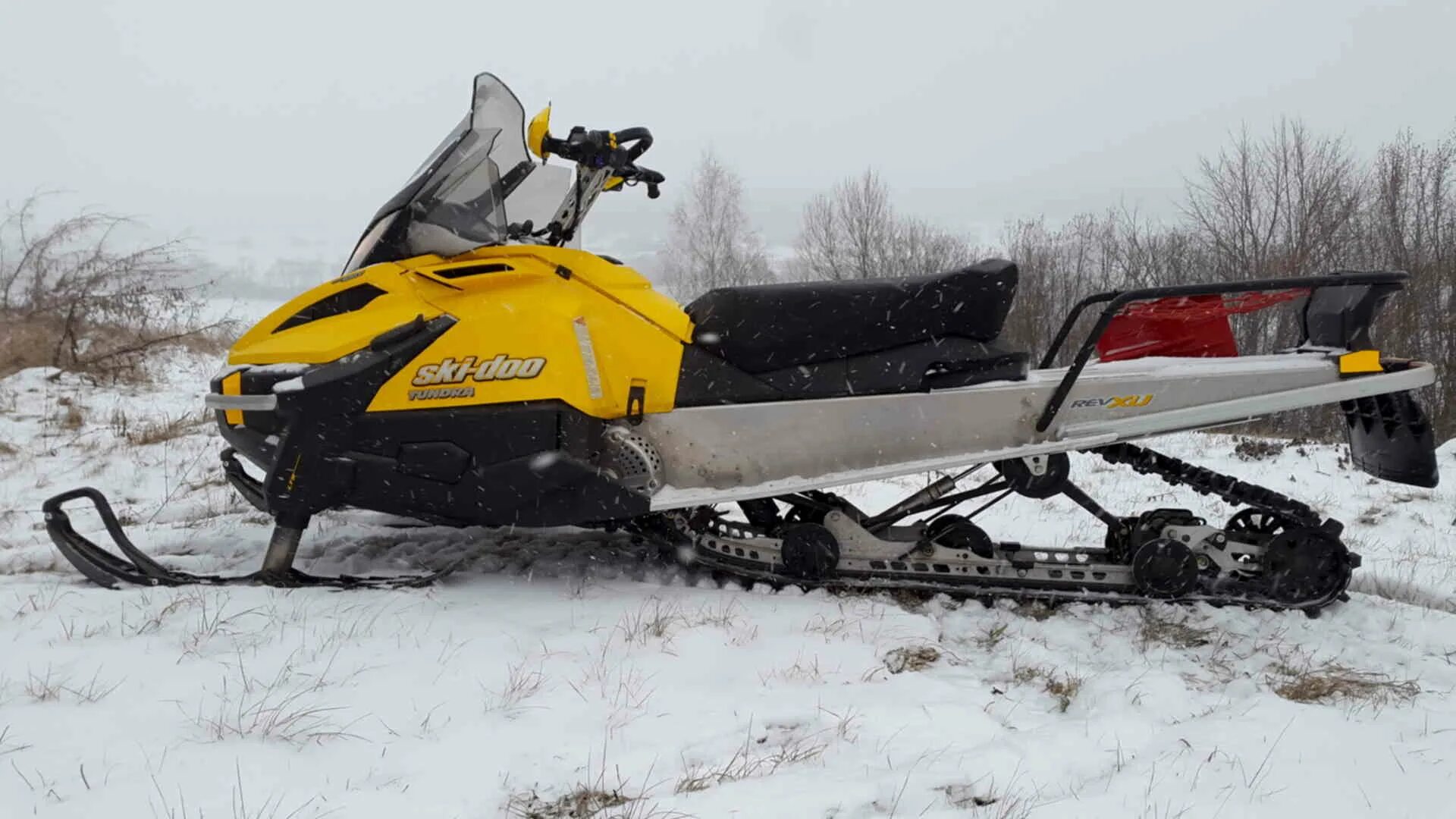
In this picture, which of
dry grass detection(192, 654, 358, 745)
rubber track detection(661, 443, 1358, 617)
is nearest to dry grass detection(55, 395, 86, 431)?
dry grass detection(192, 654, 358, 745)

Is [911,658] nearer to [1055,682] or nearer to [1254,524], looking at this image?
[1055,682]

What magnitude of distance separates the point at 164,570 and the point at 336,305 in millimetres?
1269

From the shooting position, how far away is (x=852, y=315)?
3.19 m

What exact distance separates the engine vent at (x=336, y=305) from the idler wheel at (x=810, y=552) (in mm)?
1932

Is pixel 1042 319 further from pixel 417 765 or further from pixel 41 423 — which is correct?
pixel 417 765

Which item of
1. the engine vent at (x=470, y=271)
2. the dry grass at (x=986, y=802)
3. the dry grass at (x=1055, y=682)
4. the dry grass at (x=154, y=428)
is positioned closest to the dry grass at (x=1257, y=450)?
the dry grass at (x=1055, y=682)

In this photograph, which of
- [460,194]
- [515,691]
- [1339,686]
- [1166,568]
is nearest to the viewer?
[515,691]

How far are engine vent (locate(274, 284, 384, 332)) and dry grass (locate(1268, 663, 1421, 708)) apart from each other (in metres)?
3.49

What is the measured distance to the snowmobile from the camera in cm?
309

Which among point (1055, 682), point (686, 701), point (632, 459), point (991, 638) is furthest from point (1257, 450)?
point (686, 701)

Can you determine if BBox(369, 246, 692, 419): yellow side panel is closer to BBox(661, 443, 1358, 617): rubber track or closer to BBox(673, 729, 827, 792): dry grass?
BBox(661, 443, 1358, 617): rubber track

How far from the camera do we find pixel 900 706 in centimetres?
231

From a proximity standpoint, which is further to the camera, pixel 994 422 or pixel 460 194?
pixel 460 194

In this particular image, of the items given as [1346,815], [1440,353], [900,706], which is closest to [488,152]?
[900,706]
